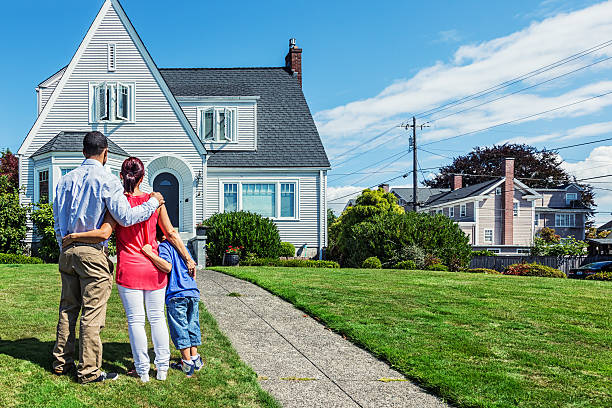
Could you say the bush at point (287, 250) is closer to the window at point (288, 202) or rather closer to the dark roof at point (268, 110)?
the window at point (288, 202)

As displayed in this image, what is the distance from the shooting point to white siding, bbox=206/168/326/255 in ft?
77.4

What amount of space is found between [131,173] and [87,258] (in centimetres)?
83

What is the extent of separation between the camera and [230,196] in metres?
23.7

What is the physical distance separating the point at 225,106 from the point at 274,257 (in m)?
7.58

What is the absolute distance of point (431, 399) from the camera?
16.2 ft

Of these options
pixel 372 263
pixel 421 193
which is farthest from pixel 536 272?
pixel 421 193

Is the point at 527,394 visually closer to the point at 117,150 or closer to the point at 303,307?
the point at 303,307

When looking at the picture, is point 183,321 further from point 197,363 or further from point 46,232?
point 46,232

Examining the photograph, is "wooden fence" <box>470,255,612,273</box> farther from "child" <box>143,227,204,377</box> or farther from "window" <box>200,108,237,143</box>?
"child" <box>143,227,204,377</box>

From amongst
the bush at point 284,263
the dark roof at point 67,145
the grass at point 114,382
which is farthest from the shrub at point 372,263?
the grass at point 114,382

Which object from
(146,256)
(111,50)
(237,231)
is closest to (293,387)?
(146,256)

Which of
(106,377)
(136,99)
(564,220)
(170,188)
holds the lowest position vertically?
(106,377)

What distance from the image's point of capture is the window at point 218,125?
24578 millimetres

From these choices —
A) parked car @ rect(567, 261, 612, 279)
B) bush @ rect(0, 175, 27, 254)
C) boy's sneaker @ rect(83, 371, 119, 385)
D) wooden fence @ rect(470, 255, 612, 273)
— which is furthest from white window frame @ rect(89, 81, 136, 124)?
parked car @ rect(567, 261, 612, 279)
